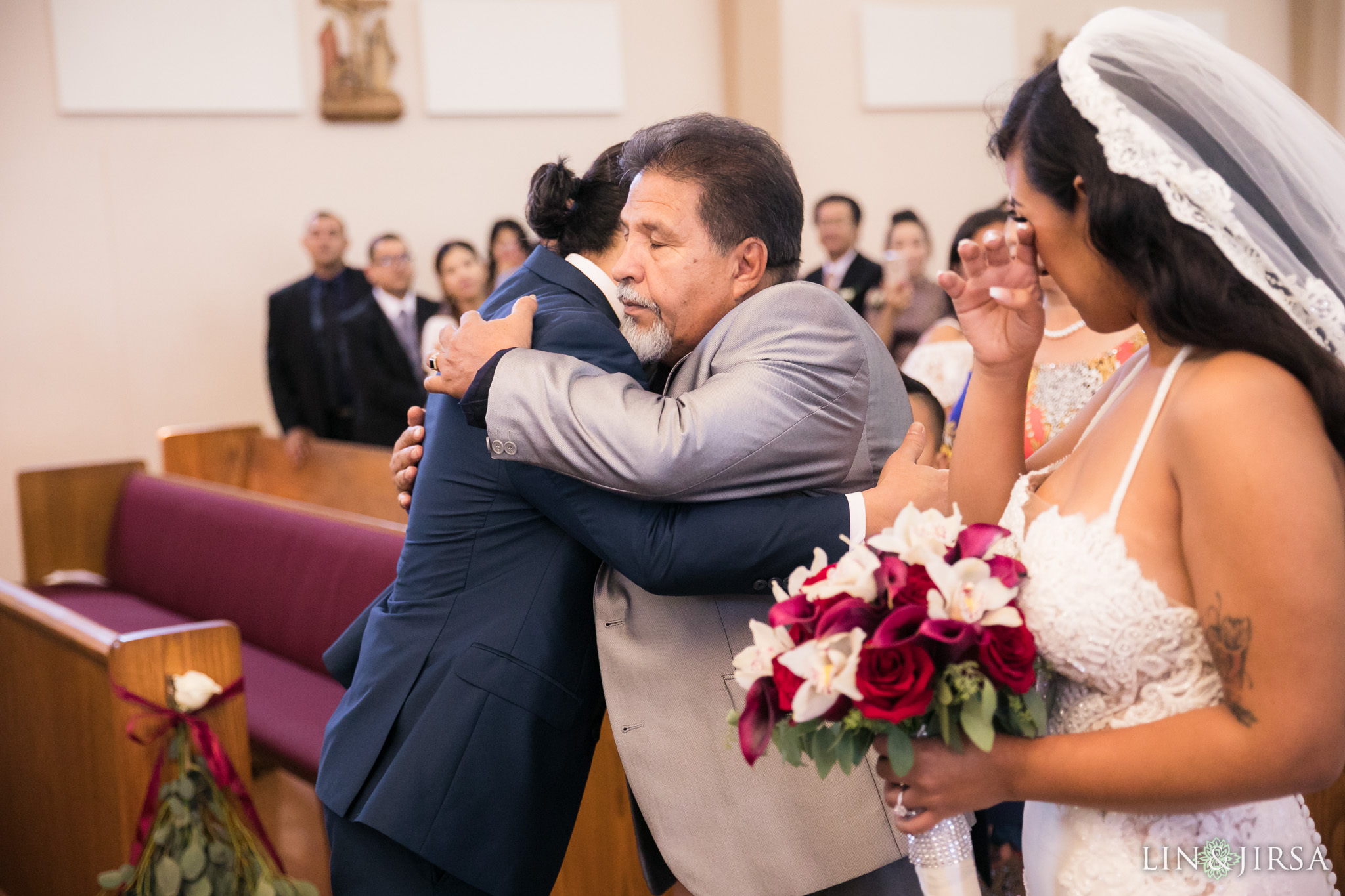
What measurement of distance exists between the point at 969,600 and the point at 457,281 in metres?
6.09

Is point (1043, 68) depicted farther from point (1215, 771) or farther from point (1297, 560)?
point (1215, 771)

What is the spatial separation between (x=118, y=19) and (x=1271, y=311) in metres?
7.63

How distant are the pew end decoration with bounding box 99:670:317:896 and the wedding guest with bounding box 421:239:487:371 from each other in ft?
14.4

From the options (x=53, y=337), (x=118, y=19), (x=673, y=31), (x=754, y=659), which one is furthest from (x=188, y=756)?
(x=673, y=31)

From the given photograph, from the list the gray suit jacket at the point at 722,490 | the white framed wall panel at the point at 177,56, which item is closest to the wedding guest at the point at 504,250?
the white framed wall panel at the point at 177,56

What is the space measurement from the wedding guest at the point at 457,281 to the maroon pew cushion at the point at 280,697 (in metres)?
2.50

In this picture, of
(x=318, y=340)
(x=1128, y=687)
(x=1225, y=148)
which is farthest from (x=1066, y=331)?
(x=318, y=340)

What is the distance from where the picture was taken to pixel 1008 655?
1250 millimetres

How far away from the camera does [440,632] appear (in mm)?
1782

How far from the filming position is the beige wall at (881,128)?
8773 mm

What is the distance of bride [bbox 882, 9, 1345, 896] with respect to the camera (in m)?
1.21

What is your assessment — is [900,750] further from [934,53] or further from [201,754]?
[934,53]

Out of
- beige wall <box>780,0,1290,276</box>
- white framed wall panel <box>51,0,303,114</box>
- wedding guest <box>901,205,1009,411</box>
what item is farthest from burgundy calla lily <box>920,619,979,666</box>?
beige wall <box>780,0,1290,276</box>

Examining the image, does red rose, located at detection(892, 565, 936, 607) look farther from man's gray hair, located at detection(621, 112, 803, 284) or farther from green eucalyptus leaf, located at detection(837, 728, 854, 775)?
man's gray hair, located at detection(621, 112, 803, 284)
